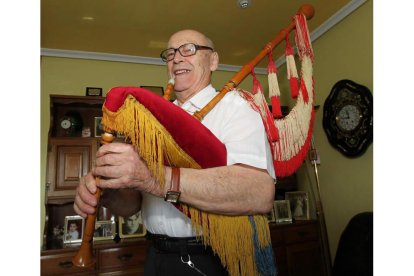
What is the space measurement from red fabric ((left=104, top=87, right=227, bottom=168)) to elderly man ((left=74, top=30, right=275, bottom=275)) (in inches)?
1.7

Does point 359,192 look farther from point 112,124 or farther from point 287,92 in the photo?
point 112,124

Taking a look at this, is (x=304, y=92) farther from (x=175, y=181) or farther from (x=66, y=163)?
(x=66, y=163)

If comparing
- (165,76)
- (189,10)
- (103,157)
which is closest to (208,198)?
(103,157)

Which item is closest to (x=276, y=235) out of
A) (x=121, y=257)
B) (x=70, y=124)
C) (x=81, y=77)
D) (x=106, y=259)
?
(x=121, y=257)

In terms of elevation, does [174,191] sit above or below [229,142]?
below

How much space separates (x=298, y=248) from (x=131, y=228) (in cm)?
141

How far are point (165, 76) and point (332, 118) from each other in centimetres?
159

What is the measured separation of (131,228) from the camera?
2.34 meters

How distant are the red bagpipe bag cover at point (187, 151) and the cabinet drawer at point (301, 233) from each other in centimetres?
175

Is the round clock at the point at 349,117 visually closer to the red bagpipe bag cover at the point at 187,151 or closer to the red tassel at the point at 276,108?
the red tassel at the point at 276,108

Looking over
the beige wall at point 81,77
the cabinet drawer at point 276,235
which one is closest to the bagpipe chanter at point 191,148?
the cabinet drawer at point 276,235

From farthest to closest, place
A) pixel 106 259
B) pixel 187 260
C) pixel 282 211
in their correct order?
pixel 282 211 → pixel 106 259 → pixel 187 260

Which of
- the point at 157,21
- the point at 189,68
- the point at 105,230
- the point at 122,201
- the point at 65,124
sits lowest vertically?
the point at 105,230

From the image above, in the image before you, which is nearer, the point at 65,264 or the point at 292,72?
the point at 292,72
